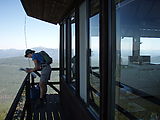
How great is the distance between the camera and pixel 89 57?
264cm

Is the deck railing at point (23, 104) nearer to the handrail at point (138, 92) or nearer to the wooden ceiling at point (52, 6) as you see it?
the handrail at point (138, 92)

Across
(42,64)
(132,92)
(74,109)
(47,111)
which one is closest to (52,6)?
(42,64)

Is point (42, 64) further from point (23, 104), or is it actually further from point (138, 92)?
point (138, 92)

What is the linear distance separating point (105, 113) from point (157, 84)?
0.47 meters

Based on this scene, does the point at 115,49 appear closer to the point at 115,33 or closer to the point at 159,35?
the point at 115,33

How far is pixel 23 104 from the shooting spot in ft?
12.5

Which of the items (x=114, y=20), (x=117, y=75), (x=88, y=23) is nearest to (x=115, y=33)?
(x=114, y=20)

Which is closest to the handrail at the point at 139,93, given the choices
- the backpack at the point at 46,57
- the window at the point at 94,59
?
the window at the point at 94,59

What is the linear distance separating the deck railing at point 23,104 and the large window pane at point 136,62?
84 cm

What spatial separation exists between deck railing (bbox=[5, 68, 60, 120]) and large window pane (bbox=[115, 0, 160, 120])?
2.76 ft

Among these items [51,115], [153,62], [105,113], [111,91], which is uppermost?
[153,62]

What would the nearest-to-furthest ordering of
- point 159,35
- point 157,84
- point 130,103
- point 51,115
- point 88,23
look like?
point 159,35 < point 157,84 < point 130,103 < point 88,23 < point 51,115

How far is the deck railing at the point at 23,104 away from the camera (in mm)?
1968

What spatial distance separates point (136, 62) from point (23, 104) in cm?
260
